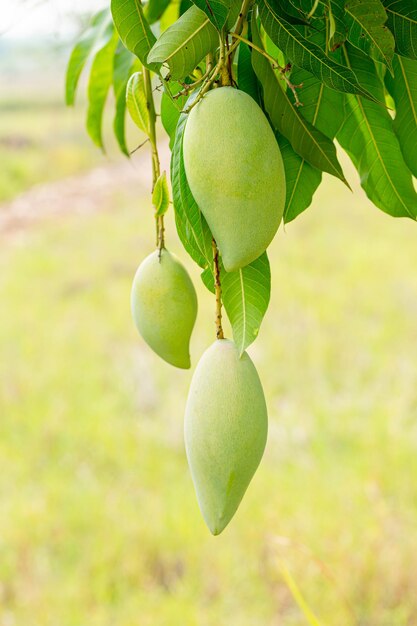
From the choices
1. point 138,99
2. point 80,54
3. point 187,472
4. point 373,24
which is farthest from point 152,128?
point 187,472

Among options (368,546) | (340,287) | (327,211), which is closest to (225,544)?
(368,546)

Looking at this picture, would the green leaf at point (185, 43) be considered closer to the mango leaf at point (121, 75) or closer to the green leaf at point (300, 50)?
the green leaf at point (300, 50)

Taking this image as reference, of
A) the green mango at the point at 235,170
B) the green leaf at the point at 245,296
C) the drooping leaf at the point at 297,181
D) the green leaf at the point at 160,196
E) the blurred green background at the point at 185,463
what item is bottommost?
the blurred green background at the point at 185,463

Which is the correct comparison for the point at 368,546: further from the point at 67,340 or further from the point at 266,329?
the point at 67,340

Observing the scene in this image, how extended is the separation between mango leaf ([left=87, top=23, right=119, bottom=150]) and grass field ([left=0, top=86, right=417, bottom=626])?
0.46m

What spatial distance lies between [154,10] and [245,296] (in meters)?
0.23

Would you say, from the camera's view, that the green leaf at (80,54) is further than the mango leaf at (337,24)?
Yes

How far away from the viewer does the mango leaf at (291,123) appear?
36 centimetres

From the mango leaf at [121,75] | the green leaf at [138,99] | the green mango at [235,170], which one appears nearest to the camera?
the green mango at [235,170]

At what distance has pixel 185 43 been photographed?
1.03 ft

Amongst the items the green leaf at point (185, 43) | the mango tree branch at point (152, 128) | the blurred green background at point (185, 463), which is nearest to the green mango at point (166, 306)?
the mango tree branch at point (152, 128)

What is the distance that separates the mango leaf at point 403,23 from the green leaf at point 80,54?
0.28 meters

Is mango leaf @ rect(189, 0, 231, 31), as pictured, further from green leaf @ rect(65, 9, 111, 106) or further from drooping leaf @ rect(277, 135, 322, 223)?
green leaf @ rect(65, 9, 111, 106)

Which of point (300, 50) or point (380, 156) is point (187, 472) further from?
point (300, 50)
